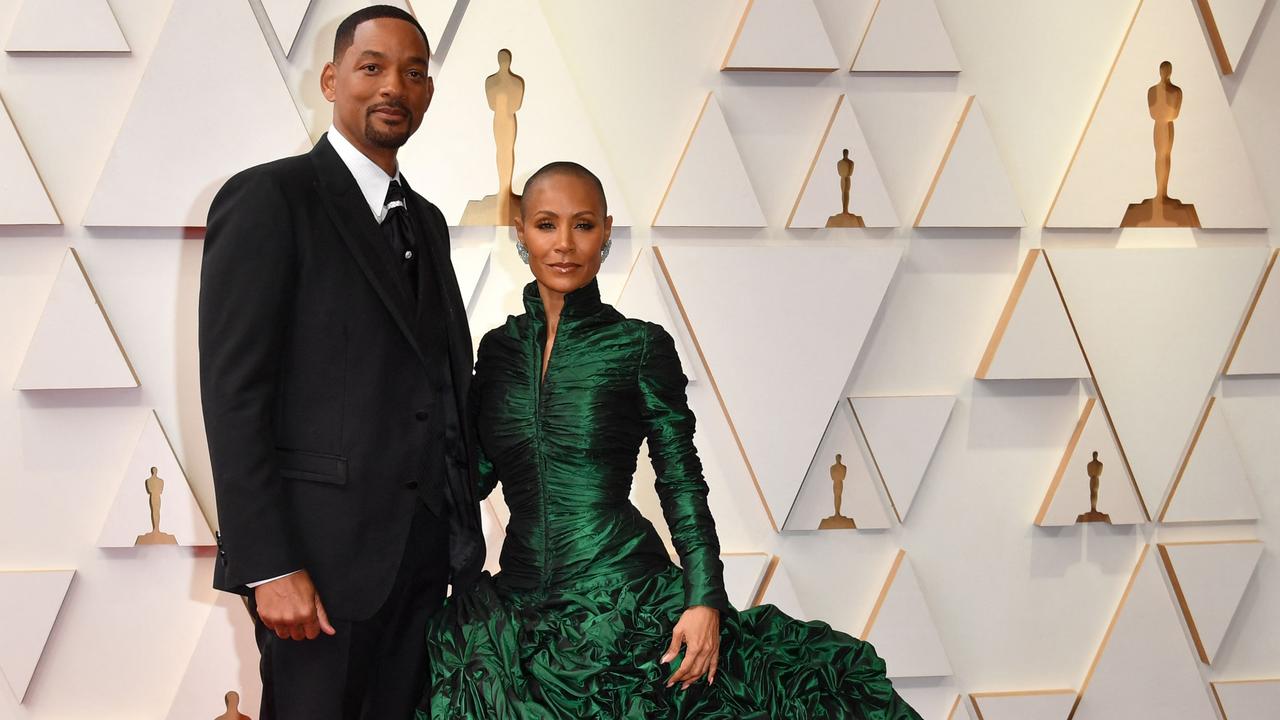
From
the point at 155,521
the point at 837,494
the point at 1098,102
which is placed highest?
the point at 1098,102

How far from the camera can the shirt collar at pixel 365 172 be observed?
5.16 feet

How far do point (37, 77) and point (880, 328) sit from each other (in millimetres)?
2033

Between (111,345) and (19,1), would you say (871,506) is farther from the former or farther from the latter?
(19,1)

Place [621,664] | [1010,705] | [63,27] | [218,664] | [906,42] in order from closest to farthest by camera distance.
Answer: [621,664]
[63,27]
[218,664]
[906,42]
[1010,705]

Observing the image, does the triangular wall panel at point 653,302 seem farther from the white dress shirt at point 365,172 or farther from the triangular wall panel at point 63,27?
the triangular wall panel at point 63,27

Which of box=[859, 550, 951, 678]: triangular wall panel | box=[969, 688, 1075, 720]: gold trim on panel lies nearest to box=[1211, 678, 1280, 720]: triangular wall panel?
box=[969, 688, 1075, 720]: gold trim on panel

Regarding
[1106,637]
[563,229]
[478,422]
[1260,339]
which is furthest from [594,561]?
[1260,339]

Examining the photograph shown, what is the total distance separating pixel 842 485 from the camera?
2.58 m

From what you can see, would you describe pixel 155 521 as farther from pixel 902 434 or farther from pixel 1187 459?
pixel 1187 459

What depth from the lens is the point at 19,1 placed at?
90.7 inches

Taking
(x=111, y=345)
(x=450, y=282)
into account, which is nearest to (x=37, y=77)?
(x=111, y=345)

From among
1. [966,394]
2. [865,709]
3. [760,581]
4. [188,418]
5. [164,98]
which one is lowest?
[865,709]

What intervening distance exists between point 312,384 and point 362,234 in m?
0.23

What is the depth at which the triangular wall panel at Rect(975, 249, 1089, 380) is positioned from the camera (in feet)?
8.45
